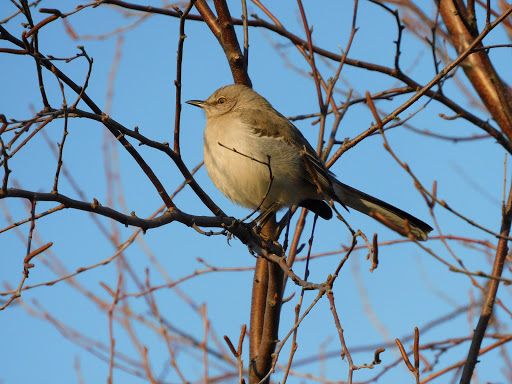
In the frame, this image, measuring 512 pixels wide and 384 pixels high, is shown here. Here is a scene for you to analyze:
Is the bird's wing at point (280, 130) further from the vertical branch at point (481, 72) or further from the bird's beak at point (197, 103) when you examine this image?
the vertical branch at point (481, 72)

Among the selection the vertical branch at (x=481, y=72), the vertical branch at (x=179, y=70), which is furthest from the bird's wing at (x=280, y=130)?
the vertical branch at (x=179, y=70)

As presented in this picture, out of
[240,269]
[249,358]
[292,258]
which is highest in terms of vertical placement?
[240,269]

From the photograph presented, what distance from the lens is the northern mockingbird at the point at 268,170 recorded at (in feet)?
15.5

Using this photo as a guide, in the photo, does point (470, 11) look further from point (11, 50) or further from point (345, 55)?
point (11, 50)

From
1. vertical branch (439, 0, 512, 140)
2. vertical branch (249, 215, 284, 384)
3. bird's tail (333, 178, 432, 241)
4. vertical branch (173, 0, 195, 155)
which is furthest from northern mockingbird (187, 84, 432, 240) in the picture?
vertical branch (173, 0, 195, 155)

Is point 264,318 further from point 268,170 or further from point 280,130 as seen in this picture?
point 280,130

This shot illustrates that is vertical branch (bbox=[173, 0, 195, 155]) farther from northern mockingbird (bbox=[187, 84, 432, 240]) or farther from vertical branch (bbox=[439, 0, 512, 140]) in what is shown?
vertical branch (bbox=[439, 0, 512, 140])

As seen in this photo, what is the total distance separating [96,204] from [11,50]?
733 mm

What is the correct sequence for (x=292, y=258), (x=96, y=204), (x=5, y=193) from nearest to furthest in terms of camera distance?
(x=5, y=193) → (x=96, y=204) → (x=292, y=258)

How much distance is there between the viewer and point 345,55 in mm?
4676

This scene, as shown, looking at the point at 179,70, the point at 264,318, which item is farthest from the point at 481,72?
the point at 179,70

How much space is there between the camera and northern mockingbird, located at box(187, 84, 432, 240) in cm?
472

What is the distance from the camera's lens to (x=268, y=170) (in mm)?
4738

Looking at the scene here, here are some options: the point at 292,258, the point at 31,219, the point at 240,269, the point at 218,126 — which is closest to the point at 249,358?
the point at 292,258
